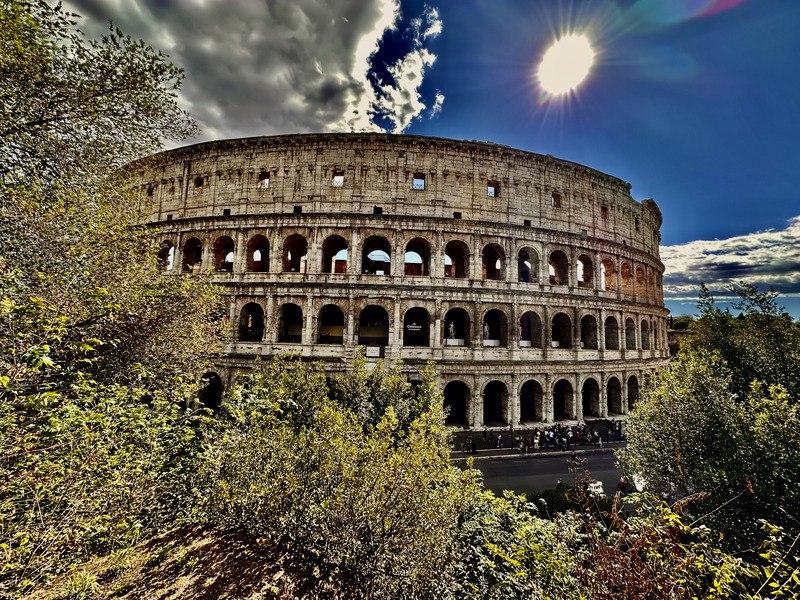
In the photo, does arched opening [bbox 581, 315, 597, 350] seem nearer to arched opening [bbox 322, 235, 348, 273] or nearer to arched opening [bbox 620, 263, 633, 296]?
arched opening [bbox 620, 263, 633, 296]

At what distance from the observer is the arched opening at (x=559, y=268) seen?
2367cm

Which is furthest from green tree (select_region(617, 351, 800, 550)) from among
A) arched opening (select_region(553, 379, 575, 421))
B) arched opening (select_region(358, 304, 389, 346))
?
arched opening (select_region(358, 304, 389, 346))

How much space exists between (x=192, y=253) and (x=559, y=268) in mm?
28409

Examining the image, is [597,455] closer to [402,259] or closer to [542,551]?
[402,259]

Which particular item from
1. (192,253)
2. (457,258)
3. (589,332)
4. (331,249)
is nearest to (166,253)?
(192,253)

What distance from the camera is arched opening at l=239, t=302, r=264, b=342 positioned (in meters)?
22.7

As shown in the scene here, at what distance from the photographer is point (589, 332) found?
24.4 m

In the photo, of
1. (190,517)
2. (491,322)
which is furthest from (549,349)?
(190,517)

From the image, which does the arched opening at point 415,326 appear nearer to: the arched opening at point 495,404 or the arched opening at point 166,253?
the arched opening at point 495,404

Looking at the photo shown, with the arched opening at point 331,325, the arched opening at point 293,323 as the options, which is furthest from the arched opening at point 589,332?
the arched opening at point 293,323

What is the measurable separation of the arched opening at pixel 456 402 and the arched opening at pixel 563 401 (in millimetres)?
6720

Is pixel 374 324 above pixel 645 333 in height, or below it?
below

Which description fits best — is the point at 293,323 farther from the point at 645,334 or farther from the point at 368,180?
the point at 645,334

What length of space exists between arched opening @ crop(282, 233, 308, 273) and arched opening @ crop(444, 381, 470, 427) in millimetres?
13876
